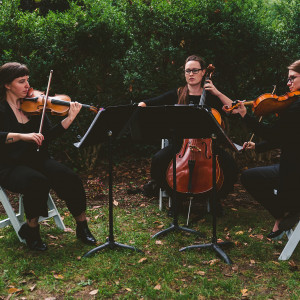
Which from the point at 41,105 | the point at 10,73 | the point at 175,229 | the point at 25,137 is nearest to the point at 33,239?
the point at 25,137

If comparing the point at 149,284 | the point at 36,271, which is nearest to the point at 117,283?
the point at 149,284

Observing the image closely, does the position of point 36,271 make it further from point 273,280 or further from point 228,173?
point 228,173

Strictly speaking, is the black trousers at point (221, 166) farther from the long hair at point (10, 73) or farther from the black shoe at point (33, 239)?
the long hair at point (10, 73)

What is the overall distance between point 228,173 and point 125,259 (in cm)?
155

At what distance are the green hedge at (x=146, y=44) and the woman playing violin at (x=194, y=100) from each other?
1.10m

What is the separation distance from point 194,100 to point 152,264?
1984 mm

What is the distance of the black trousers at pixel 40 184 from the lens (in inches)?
131

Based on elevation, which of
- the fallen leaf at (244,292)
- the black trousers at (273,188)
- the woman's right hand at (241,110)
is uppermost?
the woman's right hand at (241,110)

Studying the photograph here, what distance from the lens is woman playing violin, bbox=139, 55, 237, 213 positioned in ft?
13.4

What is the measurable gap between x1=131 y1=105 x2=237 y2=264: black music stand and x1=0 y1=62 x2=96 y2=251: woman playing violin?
0.75 meters

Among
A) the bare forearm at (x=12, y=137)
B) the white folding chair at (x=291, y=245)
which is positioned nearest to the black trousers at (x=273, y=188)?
the white folding chair at (x=291, y=245)

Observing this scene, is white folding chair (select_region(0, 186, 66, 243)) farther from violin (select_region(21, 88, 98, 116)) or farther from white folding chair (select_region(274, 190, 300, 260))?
white folding chair (select_region(274, 190, 300, 260))

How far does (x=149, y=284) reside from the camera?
286 cm

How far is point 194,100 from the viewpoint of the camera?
13.9 ft
